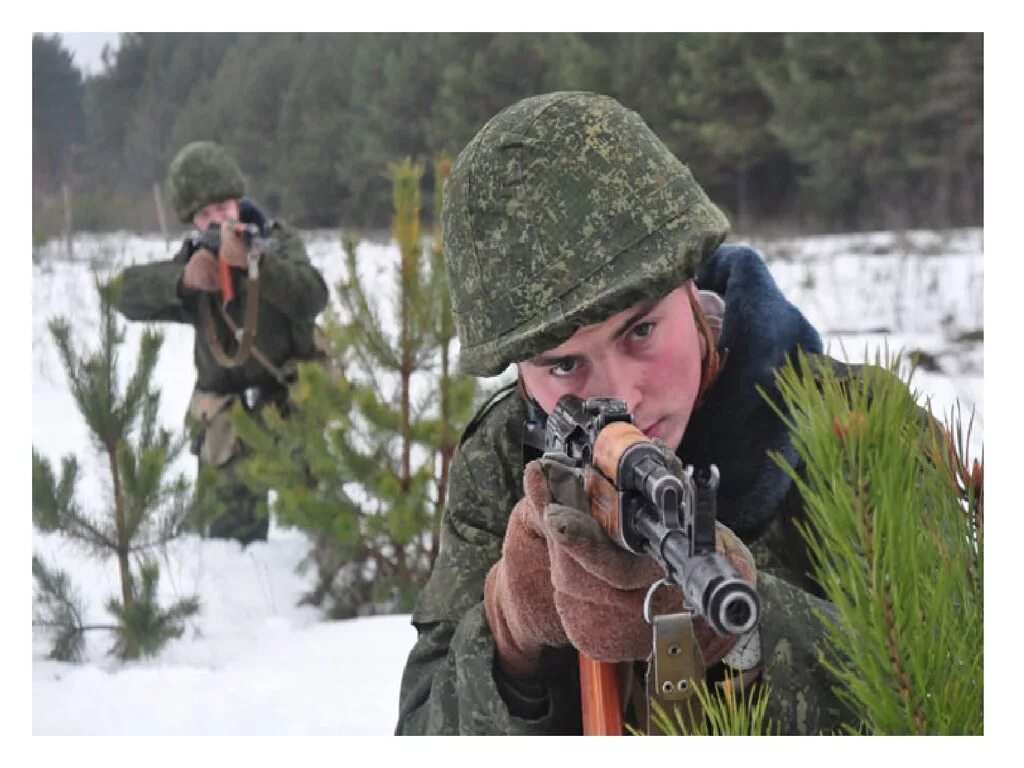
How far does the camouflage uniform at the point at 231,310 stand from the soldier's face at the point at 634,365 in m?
2.66

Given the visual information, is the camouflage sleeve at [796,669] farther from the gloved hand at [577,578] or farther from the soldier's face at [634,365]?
the soldier's face at [634,365]

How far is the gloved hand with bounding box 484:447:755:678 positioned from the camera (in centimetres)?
105

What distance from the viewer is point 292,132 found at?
4.26m

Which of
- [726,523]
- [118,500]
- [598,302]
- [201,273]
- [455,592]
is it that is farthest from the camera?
[201,273]

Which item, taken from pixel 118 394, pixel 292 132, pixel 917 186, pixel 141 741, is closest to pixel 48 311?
pixel 118 394

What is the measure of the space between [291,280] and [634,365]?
3053 mm

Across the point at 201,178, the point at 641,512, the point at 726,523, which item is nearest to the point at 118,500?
the point at 201,178

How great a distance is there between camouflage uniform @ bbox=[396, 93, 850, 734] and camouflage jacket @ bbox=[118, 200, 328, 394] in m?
2.73

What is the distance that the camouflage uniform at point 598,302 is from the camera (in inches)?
52.5

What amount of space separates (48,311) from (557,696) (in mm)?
2250

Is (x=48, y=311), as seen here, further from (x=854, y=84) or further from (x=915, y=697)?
(x=915, y=697)

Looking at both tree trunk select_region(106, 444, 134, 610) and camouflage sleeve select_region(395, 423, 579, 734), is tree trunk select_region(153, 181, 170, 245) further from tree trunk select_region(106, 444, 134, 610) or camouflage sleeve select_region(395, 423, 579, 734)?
camouflage sleeve select_region(395, 423, 579, 734)

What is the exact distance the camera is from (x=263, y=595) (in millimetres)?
4059

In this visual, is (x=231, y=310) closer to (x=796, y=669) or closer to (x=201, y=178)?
(x=201, y=178)
